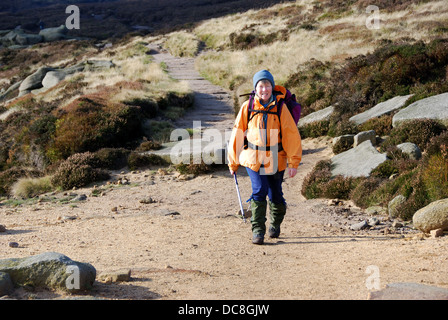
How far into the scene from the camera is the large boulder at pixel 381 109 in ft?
46.9

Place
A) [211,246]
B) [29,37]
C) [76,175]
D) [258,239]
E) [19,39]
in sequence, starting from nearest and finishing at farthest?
1. [258,239]
2. [211,246]
3. [76,175]
4. [19,39]
5. [29,37]

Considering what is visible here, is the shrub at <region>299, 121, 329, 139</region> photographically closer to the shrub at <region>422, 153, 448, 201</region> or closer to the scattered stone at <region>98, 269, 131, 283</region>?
the shrub at <region>422, 153, 448, 201</region>

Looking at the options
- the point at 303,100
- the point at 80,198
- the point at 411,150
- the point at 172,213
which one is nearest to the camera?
the point at 172,213

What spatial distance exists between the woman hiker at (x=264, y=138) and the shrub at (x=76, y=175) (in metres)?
7.68

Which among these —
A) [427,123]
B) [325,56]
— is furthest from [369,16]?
[427,123]

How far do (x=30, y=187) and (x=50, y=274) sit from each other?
9.83m

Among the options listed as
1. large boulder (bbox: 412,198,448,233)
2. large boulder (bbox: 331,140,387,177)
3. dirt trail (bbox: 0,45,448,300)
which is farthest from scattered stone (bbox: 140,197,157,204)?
large boulder (bbox: 412,198,448,233)

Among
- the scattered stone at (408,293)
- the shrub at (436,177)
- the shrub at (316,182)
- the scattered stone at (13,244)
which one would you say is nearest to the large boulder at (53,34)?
the shrub at (316,182)

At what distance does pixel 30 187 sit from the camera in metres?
14.1

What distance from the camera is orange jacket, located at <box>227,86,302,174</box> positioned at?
21.8ft

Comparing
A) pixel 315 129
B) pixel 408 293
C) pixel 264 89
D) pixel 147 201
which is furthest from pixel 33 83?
pixel 408 293

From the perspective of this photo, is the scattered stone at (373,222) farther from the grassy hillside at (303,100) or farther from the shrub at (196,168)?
the shrub at (196,168)

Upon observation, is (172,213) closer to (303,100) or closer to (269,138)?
(269,138)

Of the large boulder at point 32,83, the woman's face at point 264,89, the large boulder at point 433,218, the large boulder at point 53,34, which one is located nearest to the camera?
the woman's face at point 264,89
